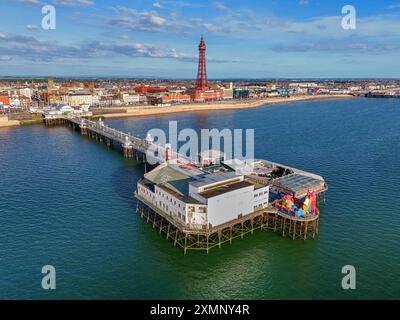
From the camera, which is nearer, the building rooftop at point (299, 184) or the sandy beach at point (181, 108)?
the building rooftop at point (299, 184)

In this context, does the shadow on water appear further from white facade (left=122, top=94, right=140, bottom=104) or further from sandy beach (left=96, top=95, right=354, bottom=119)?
white facade (left=122, top=94, right=140, bottom=104)

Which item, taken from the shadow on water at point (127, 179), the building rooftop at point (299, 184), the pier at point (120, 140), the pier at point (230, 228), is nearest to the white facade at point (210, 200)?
the pier at point (230, 228)

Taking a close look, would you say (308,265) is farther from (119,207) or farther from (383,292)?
(119,207)

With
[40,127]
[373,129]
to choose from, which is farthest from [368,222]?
[40,127]

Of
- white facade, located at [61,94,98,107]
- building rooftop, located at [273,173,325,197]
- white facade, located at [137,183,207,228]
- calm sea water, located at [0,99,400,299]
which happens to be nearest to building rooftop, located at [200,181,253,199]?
white facade, located at [137,183,207,228]

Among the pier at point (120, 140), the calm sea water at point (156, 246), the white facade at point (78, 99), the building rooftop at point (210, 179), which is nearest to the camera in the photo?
the calm sea water at point (156, 246)

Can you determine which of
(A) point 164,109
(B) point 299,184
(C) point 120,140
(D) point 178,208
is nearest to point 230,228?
(D) point 178,208

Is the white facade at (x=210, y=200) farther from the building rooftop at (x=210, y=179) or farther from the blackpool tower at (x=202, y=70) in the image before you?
the blackpool tower at (x=202, y=70)

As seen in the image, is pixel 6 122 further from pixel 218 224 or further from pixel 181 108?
pixel 218 224
